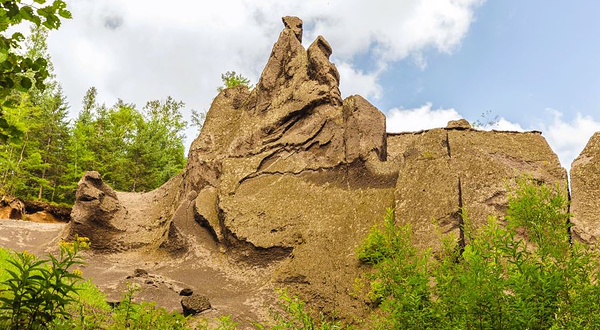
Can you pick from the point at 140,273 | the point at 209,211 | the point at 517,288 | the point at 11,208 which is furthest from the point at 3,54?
the point at 11,208

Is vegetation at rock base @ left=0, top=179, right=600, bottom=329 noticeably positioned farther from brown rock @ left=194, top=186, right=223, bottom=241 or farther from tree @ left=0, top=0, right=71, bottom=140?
brown rock @ left=194, top=186, right=223, bottom=241

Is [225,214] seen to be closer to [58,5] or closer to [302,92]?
[302,92]

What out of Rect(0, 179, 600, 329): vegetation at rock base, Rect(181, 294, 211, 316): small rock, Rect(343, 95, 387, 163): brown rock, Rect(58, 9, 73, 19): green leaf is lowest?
Rect(181, 294, 211, 316): small rock

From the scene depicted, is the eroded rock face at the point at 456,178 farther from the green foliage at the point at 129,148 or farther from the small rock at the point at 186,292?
the green foliage at the point at 129,148

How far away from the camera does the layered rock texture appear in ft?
42.9

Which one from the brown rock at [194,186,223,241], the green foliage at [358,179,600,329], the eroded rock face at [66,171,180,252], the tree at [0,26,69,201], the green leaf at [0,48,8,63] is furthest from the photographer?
the tree at [0,26,69,201]

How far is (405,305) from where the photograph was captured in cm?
436

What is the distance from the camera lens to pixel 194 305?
36.9 ft

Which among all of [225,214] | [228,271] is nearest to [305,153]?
[225,214]

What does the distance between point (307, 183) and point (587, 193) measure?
8413mm

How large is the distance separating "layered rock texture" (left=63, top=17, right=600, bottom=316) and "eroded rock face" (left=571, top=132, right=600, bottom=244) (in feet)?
0.22

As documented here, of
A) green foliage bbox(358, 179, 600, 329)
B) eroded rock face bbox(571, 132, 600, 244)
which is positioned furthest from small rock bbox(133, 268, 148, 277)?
eroded rock face bbox(571, 132, 600, 244)

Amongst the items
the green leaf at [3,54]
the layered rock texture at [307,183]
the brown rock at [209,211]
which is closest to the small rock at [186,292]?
the layered rock texture at [307,183]

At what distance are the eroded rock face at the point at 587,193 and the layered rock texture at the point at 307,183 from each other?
0.22 feet
